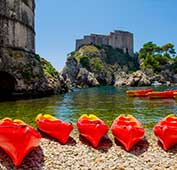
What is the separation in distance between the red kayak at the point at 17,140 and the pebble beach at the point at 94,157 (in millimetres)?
201

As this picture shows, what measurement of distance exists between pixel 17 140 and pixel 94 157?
2389 mm

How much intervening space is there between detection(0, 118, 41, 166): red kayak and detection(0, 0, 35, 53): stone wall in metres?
27.7

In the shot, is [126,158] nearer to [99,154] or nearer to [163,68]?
[99,154]

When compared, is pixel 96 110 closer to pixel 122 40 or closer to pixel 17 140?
pixel 17 140

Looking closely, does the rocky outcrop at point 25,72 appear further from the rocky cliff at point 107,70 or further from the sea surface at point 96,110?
the rocky cliff at point 107,70

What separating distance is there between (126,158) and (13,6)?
32.5 metres

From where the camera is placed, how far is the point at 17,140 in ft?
30.1

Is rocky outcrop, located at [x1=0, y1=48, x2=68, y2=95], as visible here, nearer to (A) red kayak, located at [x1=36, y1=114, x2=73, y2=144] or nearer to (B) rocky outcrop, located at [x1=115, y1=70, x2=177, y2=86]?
(A) red kayak, located at [x1=36, y1=114, x2=73, y2=144]

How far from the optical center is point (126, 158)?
9.45 m

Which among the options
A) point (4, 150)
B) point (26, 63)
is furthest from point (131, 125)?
point (26, 63)

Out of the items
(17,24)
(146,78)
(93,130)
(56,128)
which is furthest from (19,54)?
(146,78)

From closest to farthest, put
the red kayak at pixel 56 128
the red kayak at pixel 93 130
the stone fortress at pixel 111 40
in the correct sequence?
the red kayak at pixel 93 130, the red kayak at pixel 56 128, the stone fortress at pixel 111 40

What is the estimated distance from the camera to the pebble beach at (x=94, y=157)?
8836 mm

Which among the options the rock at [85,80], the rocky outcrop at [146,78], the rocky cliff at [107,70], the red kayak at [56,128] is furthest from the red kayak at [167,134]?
the rock at [85,80]
